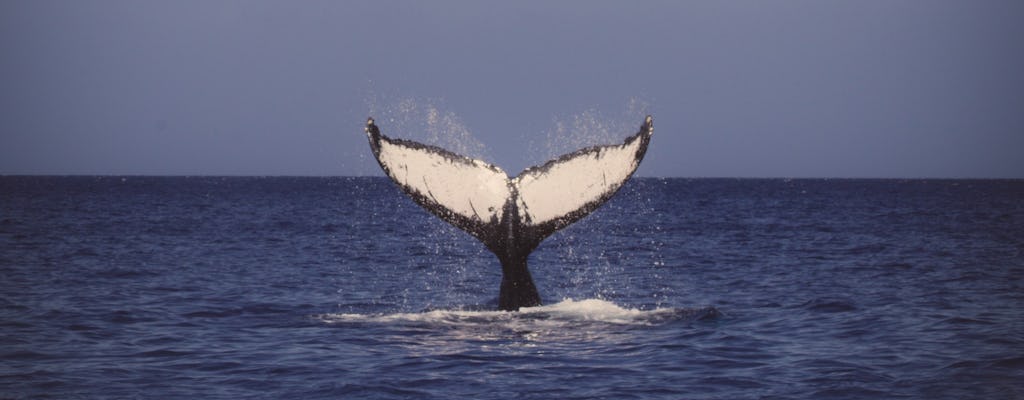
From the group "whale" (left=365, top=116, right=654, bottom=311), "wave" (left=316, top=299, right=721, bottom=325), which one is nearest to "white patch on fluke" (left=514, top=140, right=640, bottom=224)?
"whale" (left=365, top=116, right=654, bottom=311)

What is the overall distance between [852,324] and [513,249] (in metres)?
4.67

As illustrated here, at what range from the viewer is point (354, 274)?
20531 mm

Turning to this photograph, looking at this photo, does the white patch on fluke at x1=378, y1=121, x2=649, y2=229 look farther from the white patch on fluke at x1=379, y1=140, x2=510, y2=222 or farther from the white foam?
the white foam

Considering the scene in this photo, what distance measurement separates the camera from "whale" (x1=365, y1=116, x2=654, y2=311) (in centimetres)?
880

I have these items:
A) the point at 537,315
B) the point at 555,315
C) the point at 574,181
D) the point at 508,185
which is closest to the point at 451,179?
the point at 508,185

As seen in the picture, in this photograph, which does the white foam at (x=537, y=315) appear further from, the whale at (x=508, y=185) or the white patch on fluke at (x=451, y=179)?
the white patch on fluke at (x=451, y=179)

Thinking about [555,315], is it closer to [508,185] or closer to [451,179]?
[508,185]

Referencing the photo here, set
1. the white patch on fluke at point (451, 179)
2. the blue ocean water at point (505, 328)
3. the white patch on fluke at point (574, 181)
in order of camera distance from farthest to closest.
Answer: the white patch on fluke at point (451, 179) → the white patch on fluke at point (574, 181) → the blue ocean water at point (505, 328)

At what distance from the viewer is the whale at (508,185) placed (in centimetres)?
880

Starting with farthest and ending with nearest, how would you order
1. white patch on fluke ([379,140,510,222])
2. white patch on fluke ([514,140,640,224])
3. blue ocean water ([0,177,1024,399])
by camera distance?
1. white patch on fluke ([379,140,510,222])
2. white patch on fluke ([514,140,640,224])
3. blue ocean water ([0,177,1024,399])

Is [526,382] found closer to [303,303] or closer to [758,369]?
[758,369]

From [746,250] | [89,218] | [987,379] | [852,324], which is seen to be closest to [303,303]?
[852,324]

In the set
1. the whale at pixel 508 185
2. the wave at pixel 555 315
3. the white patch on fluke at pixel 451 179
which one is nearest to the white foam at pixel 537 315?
the wave at pixel 555 315

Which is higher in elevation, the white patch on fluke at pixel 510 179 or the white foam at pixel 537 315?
the white patch on fluke at pixel 510 179
